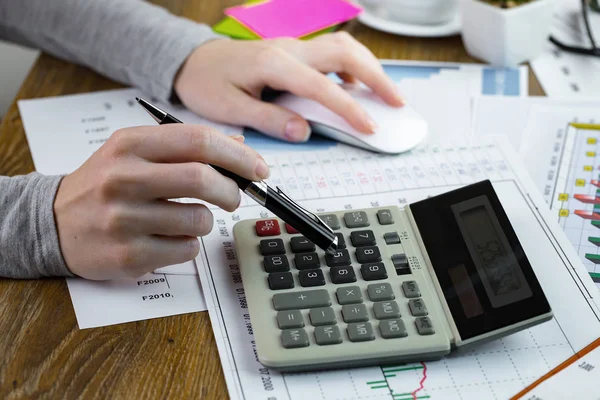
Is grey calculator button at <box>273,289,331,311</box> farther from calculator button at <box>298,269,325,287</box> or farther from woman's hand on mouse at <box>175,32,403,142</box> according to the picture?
woman's hand on mouse at <box>175,32,403,142</box>

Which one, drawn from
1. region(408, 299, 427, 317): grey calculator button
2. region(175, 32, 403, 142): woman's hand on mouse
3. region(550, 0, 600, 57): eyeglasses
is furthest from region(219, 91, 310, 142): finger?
region(550, 0, 600, 57): eyeglasses

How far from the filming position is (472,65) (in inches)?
33.3

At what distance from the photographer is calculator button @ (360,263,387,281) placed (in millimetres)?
511

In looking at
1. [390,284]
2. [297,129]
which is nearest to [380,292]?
[390,284]

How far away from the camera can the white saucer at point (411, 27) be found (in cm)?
88

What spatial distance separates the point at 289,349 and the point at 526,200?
11.6 inches

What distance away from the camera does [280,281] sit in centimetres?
50

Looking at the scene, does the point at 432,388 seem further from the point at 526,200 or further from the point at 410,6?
the point at 410,6

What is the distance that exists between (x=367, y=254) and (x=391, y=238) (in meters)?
0.03

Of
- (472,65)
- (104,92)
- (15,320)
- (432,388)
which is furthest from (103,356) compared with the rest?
(472,65)

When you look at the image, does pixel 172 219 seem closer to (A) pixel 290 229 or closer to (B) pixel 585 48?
(A) pixel 290 229

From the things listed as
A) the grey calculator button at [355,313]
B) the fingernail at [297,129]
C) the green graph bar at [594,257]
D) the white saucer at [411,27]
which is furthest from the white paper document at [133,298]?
the white saucer at [411,27]

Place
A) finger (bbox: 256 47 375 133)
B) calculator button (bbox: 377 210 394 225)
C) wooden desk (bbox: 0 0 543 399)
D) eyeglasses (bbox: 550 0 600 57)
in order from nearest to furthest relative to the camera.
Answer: wooden desk (bbox: 0 0 543 399) < calculator button (bbox: 377 210 394 225) < finger (bbox: 256 47 375 133) < eyeglasses (bbox: 550 0 600 57)

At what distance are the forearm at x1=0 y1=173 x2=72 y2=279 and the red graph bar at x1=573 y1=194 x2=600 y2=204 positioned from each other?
1.54 feet
